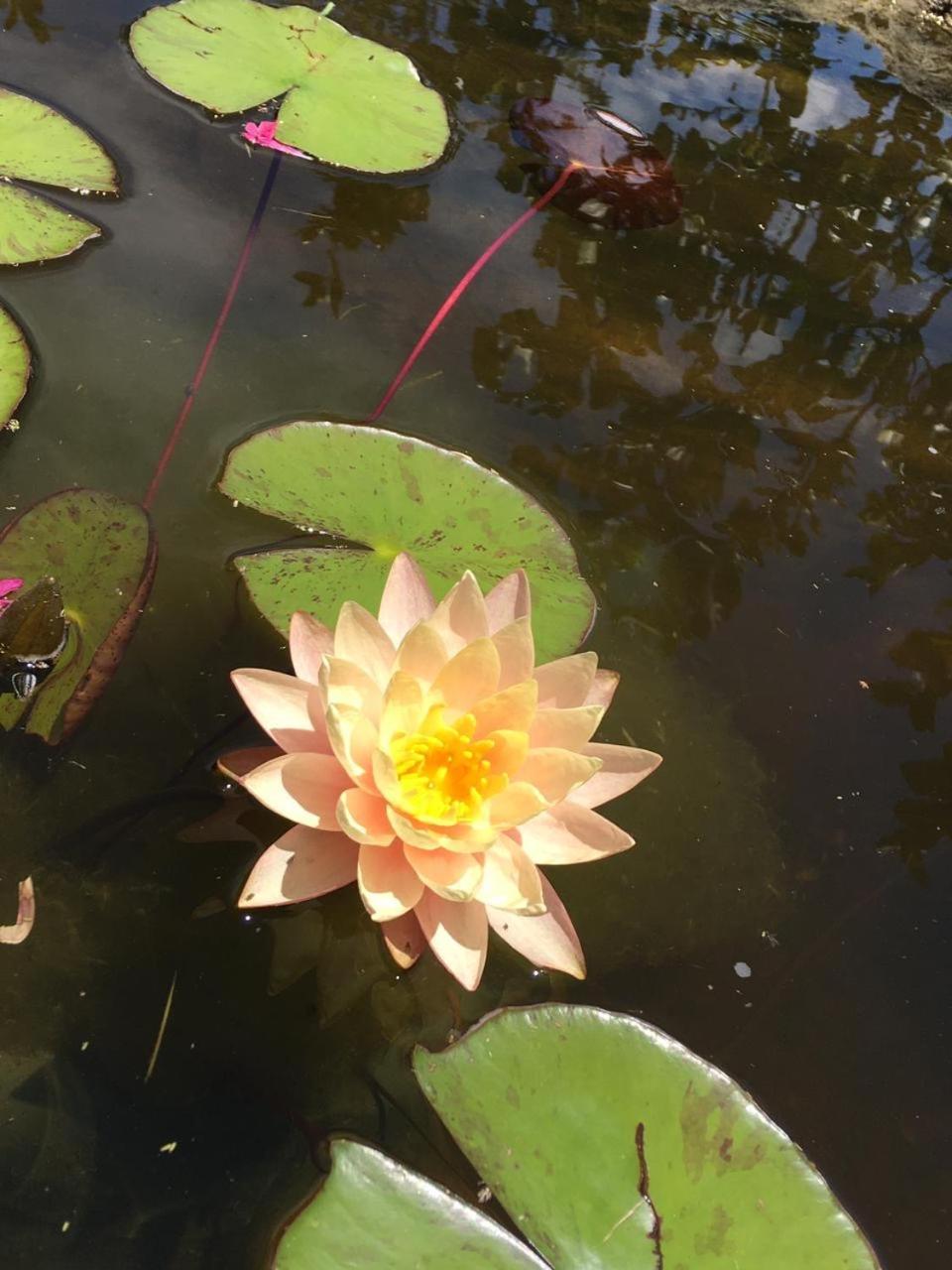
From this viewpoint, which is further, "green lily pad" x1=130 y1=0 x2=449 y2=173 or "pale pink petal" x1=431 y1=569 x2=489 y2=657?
"green lily pad" x1=130 y1=0 x2=449 y2=173

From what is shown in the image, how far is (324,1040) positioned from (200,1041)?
19cm

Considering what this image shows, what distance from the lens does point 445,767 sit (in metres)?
1.53

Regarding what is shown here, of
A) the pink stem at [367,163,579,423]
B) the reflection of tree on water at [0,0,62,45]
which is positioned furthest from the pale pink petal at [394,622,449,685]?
the reflection of tree on water at [0,0,62,45]

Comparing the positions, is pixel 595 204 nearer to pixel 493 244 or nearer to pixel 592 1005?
pixel 493 244

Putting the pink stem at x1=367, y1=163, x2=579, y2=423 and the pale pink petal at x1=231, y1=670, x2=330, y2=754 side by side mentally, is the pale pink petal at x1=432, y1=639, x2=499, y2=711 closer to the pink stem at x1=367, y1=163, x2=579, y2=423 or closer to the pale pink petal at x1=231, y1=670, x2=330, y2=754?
the pale pink petal at x1=231, y1=670, x2=330, y2=754

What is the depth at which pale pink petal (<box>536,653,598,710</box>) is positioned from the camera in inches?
60.6

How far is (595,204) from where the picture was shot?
3.06 metres

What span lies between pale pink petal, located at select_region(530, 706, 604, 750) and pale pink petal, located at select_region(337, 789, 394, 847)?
0.27m

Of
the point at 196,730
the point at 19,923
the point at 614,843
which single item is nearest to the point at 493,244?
the point at 196,730

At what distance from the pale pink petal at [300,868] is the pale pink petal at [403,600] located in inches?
13.8

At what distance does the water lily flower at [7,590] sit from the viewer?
5.65 ft

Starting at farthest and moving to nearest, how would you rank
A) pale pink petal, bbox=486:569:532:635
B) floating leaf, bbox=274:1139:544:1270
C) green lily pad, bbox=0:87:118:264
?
green lily pad, bbox=0:87:118:264 < pale pink petal, bbox=486:569:532:635 < floating leaf, bbox=274:1139:544:1270

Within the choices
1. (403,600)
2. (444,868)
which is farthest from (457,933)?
(403,600)

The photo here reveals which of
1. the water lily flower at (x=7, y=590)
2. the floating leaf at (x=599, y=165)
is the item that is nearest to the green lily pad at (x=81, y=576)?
the water lily flower at (x=7, y=590)
